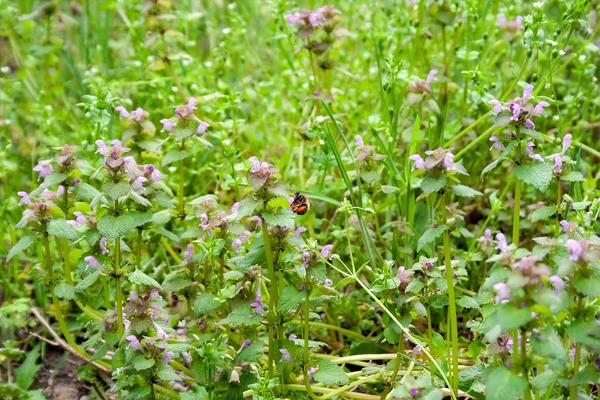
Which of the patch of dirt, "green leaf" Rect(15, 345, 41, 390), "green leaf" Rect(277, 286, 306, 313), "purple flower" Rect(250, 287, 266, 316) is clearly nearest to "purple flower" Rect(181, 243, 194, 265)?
"purple flower" Rect(250, 287, 266, 316)

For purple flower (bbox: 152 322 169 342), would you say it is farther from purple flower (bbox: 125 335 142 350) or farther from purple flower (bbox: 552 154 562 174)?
purple flower (bbox: 552 154 562 174)

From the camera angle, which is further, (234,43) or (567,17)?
(234,43)

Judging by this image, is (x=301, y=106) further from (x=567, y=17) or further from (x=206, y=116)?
(x=567, y=17)

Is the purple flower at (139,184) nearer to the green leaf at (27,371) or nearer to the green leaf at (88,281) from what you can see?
the green leaf at (88,281)

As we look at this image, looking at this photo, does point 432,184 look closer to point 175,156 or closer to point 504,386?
point 504,386

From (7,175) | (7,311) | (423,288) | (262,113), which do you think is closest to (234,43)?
(262,113)

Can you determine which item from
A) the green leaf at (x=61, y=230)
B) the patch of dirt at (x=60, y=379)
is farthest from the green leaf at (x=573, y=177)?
the patch of dirt at (x=60, y=379)
